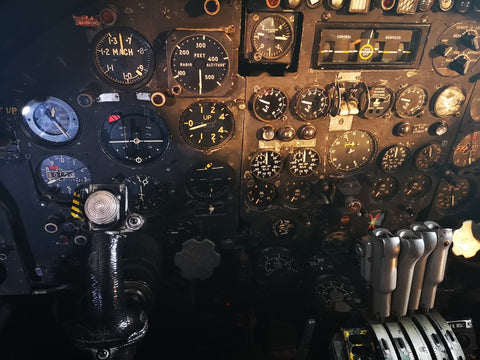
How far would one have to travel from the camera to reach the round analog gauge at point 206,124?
2.85m

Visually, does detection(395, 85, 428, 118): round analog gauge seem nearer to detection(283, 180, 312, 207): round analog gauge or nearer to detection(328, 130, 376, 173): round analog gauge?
detection(328, 130, 376, 173): round analog gauge

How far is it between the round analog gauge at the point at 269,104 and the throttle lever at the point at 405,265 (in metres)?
1.43

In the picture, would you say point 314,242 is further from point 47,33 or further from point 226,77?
point 47,33

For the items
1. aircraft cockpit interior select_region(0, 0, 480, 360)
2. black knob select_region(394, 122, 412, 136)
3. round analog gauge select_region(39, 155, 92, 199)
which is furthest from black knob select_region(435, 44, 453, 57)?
round analog gauge select_region(39, 155, 92, 199)

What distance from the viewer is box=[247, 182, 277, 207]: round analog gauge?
3275 mm

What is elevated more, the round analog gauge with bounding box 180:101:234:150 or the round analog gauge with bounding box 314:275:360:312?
the round analog gauge with bounding box 180:101:234:150

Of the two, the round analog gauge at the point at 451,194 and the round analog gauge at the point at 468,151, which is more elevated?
the round analog gauge at the point at 468,151

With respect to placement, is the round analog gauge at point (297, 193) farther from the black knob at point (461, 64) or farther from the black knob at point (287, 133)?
the black knob at point (461, 64)

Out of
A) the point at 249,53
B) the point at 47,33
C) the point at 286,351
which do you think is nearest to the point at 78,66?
the point at 47,33

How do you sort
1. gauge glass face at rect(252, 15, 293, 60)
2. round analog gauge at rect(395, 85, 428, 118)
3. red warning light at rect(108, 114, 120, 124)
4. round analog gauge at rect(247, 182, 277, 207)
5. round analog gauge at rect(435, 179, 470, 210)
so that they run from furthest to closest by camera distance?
round analog gauge at rect(435, 179, 470, 210) → round analog gauge at rect(247, 182, 277, 207) → round analog gauge at rect(395, 85, 428, 118) → red warning light at rect(108, 114, 120, 124) → gauge glass face at rect(252, 15, 293, 60)

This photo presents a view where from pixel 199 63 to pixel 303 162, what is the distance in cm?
132

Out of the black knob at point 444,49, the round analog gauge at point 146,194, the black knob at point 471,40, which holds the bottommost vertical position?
the round analog gauge at point 146,194

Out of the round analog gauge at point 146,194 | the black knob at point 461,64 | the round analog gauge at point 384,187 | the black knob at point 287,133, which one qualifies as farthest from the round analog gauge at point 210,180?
the black knob at point 461,64

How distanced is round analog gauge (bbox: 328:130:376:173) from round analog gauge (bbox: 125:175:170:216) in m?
1.64
